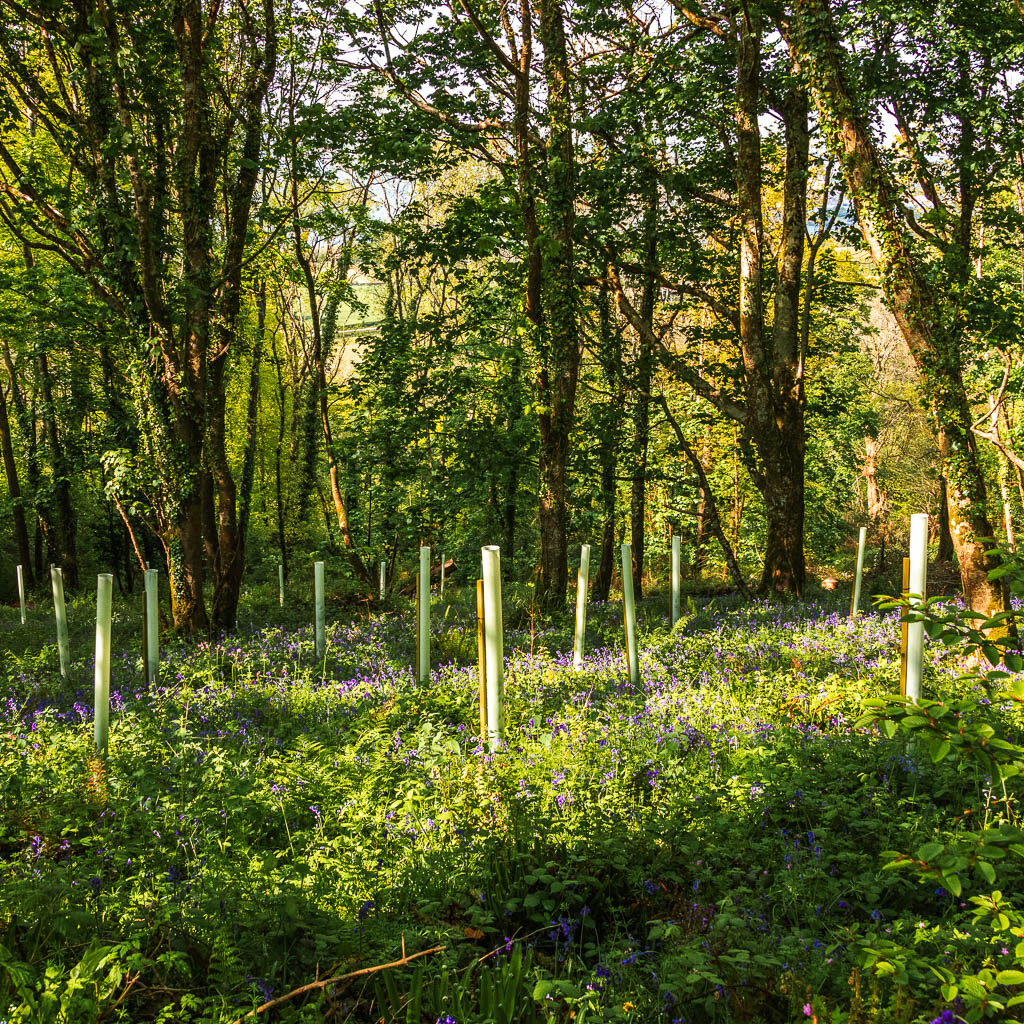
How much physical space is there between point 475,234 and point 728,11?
17.2 ft

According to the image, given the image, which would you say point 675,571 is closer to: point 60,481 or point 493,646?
point 493,646

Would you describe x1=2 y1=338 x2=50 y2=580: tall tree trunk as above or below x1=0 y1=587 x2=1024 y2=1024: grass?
above

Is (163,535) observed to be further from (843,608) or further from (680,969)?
(843,608)

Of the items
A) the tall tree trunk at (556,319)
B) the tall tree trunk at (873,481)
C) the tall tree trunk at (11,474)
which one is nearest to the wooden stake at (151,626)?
the tall tree trunk at (556,319)

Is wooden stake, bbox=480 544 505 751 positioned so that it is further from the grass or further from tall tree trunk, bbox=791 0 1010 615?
tall tree trunk, bbox=791 0 1010 615

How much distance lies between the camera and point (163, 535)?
971 cm

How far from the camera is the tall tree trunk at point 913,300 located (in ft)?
24.5

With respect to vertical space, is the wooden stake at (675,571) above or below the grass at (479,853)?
above

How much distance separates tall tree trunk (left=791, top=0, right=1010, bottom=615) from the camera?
7.46 metres

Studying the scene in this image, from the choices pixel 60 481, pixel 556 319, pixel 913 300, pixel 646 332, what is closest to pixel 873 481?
pixel 646 332

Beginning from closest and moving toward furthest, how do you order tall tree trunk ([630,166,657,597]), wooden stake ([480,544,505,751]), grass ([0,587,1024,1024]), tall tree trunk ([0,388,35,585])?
grass ([0,587,1024,1024]) → wooden stake ([480,544,505,751]) → tall tree trunk ([630,166,657,597]) → tall tree trunk ([0,388,35,585])

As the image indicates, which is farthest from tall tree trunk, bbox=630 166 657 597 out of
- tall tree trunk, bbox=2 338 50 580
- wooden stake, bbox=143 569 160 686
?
tall tree trunk, bbox=2 338 50 580

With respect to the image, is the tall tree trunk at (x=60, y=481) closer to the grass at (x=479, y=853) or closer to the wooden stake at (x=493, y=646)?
the grass at (x=479, y=853)

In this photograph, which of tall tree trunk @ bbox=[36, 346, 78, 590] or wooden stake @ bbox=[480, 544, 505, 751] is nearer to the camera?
wooden stake @ bbox=[480, 544, 505, 751]
